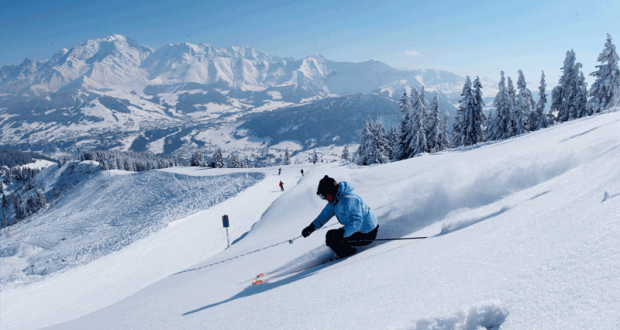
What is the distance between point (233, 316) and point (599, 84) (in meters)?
40.8

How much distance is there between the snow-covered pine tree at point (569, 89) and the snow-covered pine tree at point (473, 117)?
8311mm

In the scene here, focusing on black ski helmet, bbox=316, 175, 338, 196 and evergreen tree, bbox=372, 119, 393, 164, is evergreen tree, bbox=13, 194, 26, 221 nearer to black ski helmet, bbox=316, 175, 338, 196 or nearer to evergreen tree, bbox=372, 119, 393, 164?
evergreen tree, bbox=372, 119, 393, 164

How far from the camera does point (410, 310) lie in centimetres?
212

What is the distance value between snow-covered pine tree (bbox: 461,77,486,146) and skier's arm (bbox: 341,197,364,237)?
38492 mm

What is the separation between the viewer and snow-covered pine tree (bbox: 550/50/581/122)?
33.5 meters

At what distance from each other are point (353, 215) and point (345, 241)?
55 cm

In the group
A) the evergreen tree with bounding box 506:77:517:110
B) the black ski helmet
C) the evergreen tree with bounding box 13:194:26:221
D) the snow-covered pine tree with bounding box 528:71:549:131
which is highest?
the evergreen tree with bounding box 506:77:517:110

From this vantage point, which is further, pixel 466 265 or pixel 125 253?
pixel 125 253

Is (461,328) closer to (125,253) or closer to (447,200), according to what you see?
(447,200)

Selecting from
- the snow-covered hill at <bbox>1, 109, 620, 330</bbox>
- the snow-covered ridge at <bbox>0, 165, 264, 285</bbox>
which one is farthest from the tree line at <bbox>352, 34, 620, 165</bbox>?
the snow-covered hill at <bbox>1, 109, 620, 330</bbox>

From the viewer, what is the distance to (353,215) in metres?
4.46

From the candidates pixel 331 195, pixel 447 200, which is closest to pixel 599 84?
pixel 447 200

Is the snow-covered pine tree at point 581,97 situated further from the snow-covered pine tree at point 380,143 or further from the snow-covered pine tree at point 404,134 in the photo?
the snow-covered pine tree at point 380,143

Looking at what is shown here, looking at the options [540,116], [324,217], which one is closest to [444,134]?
[540,116]
